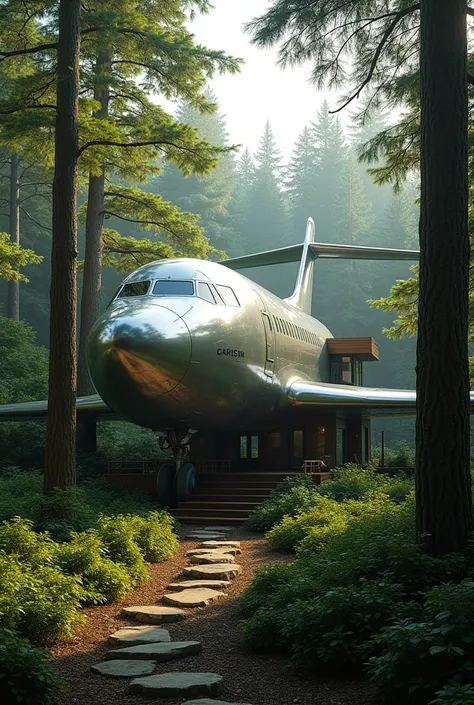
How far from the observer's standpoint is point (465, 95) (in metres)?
8.02

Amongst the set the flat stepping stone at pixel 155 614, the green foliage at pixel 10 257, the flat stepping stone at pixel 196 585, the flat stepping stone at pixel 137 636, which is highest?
the green foliage at pixel 10 257

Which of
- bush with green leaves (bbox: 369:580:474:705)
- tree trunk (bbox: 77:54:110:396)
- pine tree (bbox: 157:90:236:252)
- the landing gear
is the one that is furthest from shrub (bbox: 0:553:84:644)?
pine tree (bbox: 157:90:236:252)

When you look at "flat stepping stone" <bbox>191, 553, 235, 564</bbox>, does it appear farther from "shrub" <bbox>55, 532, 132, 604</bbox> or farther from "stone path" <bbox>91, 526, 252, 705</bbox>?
"shrub" <bbox>55, 532, 132, 604</bbox>

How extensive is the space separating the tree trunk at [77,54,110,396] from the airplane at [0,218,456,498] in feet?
7.28

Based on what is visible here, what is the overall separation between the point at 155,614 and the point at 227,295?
31.1 ft

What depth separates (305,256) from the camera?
2730 cm

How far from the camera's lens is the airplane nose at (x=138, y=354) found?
1380 centimetres

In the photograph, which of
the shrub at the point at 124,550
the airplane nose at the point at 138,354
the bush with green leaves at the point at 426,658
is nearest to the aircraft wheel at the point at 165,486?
the airplane nose at the point at 138,354

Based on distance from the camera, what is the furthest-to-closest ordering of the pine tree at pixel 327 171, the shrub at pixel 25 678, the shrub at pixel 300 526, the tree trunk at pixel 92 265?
the pine tree at pixel 327 171
the tree trunk at pixel 92 265
the shrub at pixel 300 526
the shrub at pixel 25 678

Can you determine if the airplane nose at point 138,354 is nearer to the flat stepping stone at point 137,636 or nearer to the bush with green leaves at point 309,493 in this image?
the bush with green leaves at point 309,493

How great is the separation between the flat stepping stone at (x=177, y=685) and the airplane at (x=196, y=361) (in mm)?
8664

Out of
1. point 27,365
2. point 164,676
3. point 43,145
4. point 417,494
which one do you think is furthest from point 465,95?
point 27,365

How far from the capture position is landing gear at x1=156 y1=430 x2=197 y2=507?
16562mm

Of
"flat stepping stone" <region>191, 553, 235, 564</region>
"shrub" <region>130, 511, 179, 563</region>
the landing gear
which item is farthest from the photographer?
the landing gear
